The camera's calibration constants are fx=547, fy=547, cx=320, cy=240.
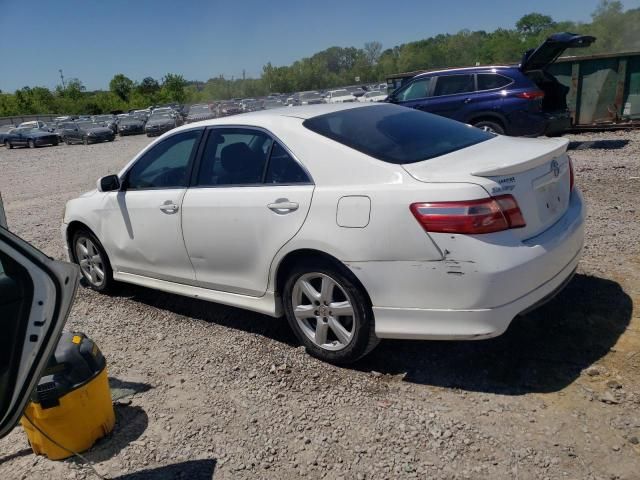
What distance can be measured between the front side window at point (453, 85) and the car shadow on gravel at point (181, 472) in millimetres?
9397

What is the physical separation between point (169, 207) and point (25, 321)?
2045 millimetres

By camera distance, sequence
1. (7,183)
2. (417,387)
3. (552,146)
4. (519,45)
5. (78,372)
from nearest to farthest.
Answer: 1. (78,372)
2. (417,387)
3. (552,146)
4. (7,183)
5. (519,45)

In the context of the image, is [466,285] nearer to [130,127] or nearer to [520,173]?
[520,173]

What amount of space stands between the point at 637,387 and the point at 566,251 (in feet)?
2.67

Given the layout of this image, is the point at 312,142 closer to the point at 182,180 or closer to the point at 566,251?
the point at 182,180

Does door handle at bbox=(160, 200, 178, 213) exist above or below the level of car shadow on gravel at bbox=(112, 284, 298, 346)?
above

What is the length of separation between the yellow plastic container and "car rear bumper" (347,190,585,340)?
149cm

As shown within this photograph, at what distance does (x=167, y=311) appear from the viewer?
4.75m

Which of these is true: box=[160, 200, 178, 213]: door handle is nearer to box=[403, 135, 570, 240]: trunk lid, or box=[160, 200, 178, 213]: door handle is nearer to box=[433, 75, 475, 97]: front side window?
box=[403, 135, 570, 240]: trunk lid

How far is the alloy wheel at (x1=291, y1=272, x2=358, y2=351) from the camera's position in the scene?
3.31 m

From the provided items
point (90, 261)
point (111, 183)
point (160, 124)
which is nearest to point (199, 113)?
point (160, 124)

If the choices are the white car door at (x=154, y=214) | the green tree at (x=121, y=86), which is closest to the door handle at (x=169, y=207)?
the white car door at (x=154, y=214)

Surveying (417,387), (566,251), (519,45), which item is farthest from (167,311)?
(519,45)

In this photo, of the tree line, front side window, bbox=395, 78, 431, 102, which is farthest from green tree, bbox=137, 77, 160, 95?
front side window, bbox=395, 78, 431, 102
